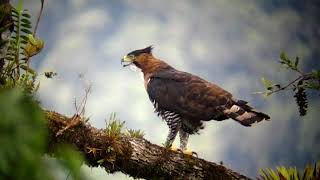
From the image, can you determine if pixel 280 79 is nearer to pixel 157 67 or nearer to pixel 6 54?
pixel 157 67

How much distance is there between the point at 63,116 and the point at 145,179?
1.83 ft

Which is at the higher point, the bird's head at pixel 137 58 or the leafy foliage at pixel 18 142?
the bird's head at pixel 137 58

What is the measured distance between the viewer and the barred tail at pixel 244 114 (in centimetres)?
304

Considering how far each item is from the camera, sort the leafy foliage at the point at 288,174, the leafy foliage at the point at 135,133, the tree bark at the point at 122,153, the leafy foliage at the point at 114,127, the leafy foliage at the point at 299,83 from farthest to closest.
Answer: the leafy foliage at the point at 288,174, the leafy foliage at the point at 135,133, the leafy foliage at the point at 114,127, the tree bark at the point at 122,153, the leafy foliage at the point at 299,83

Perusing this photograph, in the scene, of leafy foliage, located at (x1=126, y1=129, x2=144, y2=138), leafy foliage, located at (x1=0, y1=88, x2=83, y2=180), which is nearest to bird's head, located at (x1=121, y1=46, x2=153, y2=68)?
leafy foliage, located at (x1=126, y1=129, x2=144, y2=138)

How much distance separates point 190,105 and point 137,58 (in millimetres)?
883

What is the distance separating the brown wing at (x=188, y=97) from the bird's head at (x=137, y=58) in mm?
383

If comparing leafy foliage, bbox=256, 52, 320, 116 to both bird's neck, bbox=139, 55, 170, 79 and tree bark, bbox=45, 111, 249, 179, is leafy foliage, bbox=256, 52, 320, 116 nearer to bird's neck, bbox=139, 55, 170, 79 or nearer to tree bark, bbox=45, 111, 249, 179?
tree bark, bbox=45, 111, 249, 179

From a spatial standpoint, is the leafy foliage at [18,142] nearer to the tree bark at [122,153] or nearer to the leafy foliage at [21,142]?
the leafy foliage at [21,142]

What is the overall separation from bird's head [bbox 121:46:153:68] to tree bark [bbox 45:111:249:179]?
1.38m

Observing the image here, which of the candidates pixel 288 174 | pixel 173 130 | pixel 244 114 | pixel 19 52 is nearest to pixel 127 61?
pixel 173 130

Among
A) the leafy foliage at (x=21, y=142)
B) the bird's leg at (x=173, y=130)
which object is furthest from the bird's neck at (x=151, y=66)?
the leafy foliage at (x=21, y=142)

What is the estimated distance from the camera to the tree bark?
223 cm

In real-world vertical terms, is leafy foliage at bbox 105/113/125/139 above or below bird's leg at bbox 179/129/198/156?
below
